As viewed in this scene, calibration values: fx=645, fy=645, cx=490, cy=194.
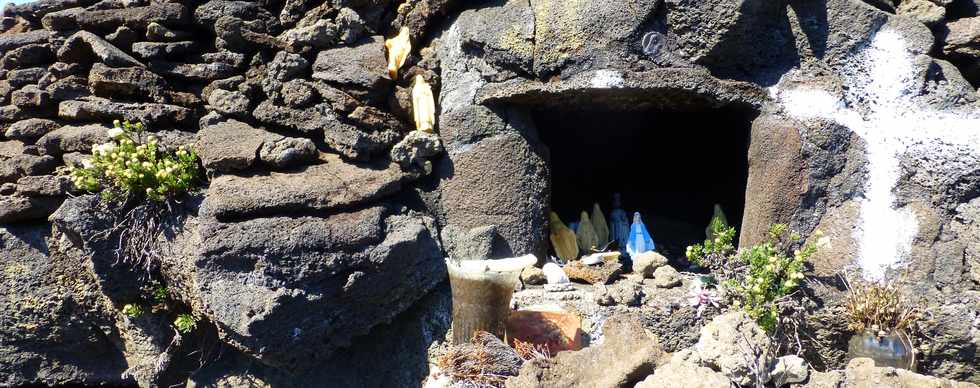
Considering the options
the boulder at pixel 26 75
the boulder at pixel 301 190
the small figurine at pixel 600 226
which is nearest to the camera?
the boulder at pixel 301 190

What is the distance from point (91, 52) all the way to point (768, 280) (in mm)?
4189

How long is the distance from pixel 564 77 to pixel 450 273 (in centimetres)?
129

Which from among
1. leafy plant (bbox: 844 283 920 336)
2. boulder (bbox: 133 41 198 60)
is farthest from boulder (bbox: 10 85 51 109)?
leafy plant (bbox: 844 283 920 336)

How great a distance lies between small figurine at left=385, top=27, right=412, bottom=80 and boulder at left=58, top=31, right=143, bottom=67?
4.97 feet

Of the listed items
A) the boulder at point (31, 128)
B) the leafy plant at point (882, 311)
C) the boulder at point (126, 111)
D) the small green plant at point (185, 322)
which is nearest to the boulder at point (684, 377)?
the leafy plant at point (882, 311)

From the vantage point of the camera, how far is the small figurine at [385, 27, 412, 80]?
3993 mm

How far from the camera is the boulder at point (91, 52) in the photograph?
3846 mm

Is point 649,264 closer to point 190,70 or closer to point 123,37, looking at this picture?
point 190,70

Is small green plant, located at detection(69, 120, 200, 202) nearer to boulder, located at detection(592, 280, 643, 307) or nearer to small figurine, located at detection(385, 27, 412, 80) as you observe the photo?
small figurine, located at detection(385, 27, 412, 80)

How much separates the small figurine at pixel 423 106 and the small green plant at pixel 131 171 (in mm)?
1294

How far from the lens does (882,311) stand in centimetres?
319

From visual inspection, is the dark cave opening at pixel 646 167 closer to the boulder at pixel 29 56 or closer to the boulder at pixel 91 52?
the boulder at pixel 91 52

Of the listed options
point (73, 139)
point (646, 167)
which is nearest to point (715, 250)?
point (646, 167)

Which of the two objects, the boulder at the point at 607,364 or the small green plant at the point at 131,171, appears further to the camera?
the small green plant at the point at 131,171
